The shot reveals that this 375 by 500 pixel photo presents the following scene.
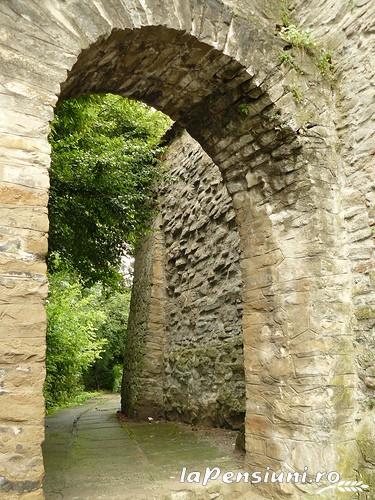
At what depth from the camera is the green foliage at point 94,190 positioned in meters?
4.84

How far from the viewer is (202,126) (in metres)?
3.62

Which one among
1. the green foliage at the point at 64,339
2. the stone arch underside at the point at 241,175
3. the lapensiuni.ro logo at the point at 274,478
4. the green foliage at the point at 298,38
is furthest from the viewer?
the green foliage at the point at 64,339

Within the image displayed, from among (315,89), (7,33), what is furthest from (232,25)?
(7,33)

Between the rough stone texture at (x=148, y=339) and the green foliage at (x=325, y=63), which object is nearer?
the green foliage at (x=325, y=63)

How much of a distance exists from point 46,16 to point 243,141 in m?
→ 1.65

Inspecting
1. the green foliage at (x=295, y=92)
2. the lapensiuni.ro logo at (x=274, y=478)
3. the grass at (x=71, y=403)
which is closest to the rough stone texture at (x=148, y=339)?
the grass at (x=71, y=403)

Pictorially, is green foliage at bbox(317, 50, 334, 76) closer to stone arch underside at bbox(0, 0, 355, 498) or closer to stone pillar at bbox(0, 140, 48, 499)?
stone arch underside at bbox(0, 0, 355, 498)

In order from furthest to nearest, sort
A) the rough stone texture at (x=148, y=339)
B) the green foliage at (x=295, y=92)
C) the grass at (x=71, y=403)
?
the grass at (x=71, y=403)
the rough stone texture at (x=148, y=339)
the green foliage at (x=295, y=92)

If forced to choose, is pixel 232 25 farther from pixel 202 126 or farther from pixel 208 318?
pixel 208 318

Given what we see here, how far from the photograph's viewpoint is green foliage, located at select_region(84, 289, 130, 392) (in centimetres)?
1501

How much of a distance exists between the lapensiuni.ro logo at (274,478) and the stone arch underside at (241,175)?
0.22 ft

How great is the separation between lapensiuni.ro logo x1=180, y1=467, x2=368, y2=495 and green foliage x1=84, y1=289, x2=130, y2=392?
466 inches

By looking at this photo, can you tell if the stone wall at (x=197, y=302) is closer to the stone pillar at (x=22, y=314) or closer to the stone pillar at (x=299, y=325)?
the stone pillar at (x=299, y=325)

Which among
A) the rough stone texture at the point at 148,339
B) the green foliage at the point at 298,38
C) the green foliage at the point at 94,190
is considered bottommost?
the rough stone texture at the point at 148,339
